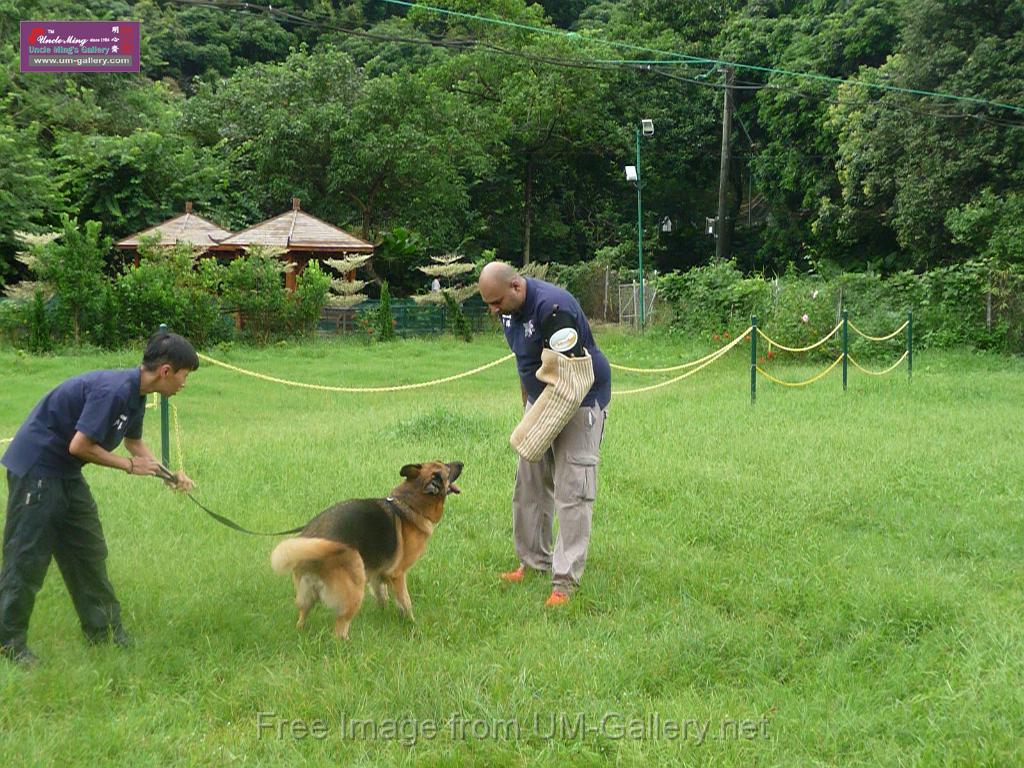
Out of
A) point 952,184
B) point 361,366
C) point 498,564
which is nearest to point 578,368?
point 498,564

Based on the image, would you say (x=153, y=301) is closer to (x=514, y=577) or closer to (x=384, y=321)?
(x=384, y=321)

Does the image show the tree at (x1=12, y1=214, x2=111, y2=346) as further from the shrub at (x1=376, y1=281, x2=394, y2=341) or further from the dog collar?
Result: the dog collar


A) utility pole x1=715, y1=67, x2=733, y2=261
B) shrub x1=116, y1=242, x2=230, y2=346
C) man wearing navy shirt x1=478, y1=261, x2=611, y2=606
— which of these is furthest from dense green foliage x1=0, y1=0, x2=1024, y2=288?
man wearing navy shirt x1=478, y1=261, x2=611, y2=606

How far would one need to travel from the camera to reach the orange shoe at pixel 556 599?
5258 millimetres

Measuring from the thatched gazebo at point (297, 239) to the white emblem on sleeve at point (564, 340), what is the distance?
20.7 meters

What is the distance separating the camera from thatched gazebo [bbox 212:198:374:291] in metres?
25.6

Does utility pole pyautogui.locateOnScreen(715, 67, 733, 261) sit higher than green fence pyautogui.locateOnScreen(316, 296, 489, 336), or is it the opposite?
utility pole pyautogui.locateOnScreen(715, 67, 733, 261)

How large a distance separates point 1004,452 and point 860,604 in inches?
191

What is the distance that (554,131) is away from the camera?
3781 centimetres

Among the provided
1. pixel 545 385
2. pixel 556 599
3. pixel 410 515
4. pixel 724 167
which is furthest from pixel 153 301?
pixel 724 167

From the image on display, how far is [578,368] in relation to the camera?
5.18 m

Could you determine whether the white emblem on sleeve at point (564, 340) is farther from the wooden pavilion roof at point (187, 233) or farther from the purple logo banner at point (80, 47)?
the purple logo banner at point (80, 47)

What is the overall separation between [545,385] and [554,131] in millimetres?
33726

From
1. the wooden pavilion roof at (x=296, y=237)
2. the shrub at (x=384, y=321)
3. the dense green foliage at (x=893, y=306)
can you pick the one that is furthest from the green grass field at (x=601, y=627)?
the wooden pavilion roof at (x=296, y=237)
